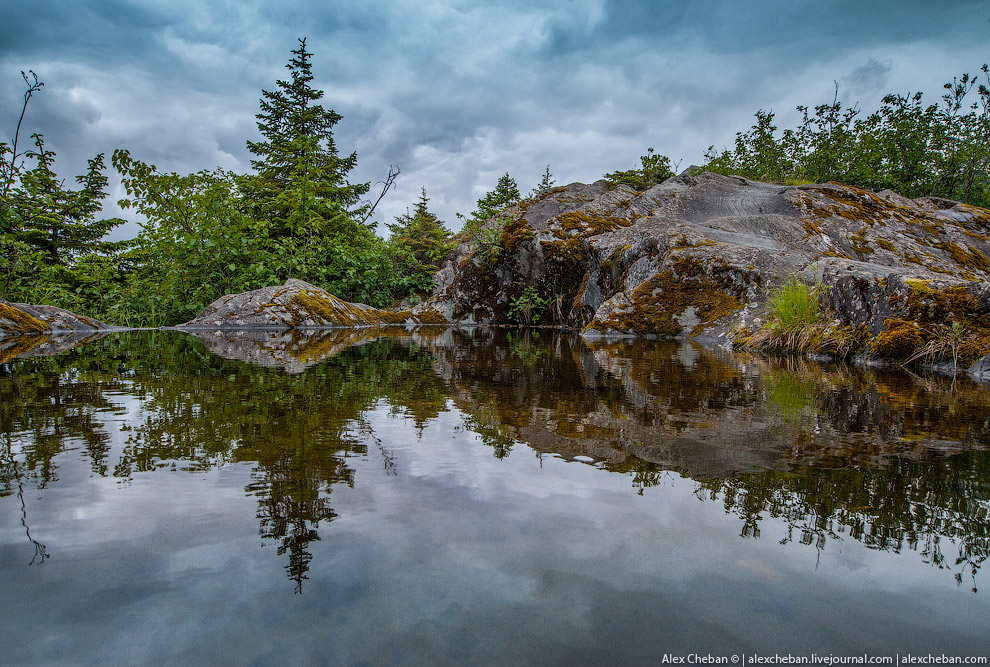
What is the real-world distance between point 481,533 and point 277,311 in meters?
11.0

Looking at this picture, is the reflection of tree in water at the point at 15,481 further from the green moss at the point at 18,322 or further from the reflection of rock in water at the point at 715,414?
the green moss at the point at 18,322

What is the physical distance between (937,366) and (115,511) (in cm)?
657

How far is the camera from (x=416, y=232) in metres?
27.2

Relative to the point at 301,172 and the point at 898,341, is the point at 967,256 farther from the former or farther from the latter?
the point at 301,172

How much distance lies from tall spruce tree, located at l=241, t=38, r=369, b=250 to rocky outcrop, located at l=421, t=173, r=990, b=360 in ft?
14.2

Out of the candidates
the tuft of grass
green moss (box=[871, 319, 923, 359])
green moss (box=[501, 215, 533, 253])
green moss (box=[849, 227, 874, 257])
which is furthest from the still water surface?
green moss (box=[501, 215, 533, 253])

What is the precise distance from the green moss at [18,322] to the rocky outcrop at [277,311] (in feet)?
7.36

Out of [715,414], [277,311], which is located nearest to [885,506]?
[715,414]

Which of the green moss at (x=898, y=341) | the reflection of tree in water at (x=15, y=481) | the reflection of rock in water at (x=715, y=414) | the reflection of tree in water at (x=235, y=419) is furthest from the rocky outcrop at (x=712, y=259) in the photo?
the reflection of tree in water at (x=15, y=481)

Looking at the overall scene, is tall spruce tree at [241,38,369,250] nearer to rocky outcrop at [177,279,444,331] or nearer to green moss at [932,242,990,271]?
rocky outcrop at [177,279,444,331]

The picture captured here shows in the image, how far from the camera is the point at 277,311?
11.1m

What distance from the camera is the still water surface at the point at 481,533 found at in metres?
0.87

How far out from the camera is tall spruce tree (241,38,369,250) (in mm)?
13039

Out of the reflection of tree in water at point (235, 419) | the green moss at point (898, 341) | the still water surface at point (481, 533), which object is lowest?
the still water surface at point (481, 533)
